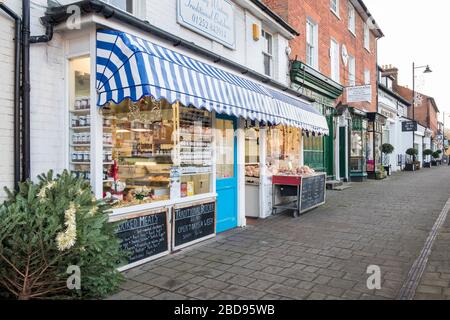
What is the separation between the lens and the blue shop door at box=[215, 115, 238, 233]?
7604mm

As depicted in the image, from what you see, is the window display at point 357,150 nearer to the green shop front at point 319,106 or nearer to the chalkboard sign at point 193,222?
the green shop front at point 319,106

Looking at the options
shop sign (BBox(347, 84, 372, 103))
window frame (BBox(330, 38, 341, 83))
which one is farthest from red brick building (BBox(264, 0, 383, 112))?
shop sign (BBox(347, 84, 372, 103))

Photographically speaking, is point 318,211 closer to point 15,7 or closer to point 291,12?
point 291,12

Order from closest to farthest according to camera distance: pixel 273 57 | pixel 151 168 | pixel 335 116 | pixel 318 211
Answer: pixel 151 168
pixel 318 211
pixel 273 57
pixel 335 116

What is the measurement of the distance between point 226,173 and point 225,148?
21.5 inches

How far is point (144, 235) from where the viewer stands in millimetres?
5395

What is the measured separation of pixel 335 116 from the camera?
16156mm

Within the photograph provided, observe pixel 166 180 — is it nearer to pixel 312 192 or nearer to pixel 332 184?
pixel 312 192

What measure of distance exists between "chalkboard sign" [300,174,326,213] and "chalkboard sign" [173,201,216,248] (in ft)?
10.0

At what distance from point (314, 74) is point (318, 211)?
517 cm

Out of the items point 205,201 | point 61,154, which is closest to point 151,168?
point 205,201

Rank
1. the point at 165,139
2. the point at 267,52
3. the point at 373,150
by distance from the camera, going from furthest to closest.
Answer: the point at 373,150 < the point at 267,52 < the point at 165,139

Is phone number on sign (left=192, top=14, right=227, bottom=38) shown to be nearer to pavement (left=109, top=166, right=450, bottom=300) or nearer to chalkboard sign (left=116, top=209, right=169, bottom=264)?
chalkboard sign (left=116, top=209, right=169, bottom=264)

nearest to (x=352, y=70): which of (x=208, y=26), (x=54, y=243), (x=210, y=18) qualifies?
(x=210, y=18)
